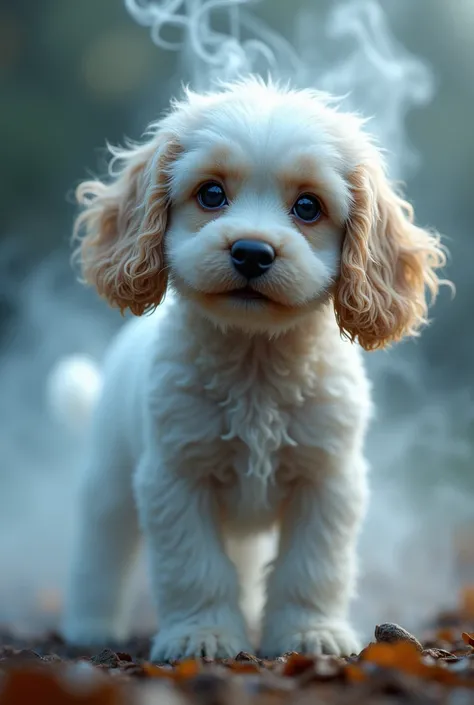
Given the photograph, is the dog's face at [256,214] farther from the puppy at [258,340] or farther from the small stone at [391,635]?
the small stone at [391,635]

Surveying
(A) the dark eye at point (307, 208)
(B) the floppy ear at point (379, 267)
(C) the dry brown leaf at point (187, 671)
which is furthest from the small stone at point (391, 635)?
(A) the dark eye at point (307, 208)

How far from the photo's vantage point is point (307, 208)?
11.4 feet

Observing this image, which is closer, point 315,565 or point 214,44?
point 315,565

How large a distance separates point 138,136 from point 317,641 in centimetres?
604

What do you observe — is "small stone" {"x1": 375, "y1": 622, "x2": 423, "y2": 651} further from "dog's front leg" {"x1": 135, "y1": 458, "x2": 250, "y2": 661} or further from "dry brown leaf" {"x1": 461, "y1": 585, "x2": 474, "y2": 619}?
"dry brown leaf" {"x1": 461, "y1": 585, "x2": 474, "y2": 619}

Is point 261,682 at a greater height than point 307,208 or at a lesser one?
lesser

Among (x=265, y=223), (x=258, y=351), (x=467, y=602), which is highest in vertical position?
(x=265, y=223)

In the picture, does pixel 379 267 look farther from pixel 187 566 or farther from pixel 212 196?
pixel 187 566

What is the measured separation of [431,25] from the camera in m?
8.11

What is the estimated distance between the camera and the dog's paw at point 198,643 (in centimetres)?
353

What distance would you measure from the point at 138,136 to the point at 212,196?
552 cm

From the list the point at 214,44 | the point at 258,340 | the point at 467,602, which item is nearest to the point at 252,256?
the point at 258,340

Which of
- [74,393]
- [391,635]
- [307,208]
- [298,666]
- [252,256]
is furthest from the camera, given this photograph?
[74,393]

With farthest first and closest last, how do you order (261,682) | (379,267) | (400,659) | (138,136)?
1. (138,136)
2. (379,267)
3. (400,659)
4. (261,682)
